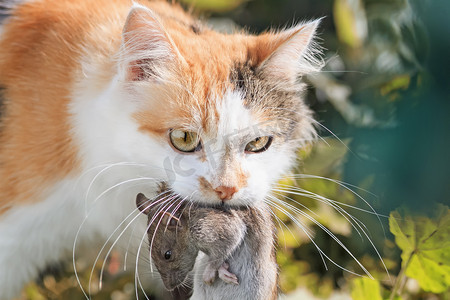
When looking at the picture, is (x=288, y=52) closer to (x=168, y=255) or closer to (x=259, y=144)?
(x=259, y=144)

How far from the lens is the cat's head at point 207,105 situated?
3.78 feet

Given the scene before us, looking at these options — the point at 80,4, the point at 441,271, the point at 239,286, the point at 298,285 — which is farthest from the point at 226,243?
the point at 80,4

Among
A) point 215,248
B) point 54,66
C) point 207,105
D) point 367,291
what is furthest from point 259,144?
point 54,66

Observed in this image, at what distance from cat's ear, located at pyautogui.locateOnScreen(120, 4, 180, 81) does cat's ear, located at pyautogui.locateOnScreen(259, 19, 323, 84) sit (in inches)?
8.6

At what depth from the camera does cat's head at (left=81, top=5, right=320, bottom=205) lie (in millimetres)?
1153

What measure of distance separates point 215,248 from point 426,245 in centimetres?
47

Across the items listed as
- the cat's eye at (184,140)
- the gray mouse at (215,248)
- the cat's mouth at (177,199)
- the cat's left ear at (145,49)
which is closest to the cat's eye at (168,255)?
the gray mouse at (215,248)

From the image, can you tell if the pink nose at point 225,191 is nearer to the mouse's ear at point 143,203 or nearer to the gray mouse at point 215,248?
the gray mouse at point 215,248

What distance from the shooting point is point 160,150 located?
120 centimetres

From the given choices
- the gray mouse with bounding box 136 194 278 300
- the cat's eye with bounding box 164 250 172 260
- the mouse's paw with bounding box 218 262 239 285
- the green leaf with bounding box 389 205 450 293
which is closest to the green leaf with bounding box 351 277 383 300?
the green leaf with bounding box 389 205 450 293

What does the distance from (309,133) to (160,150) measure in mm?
505

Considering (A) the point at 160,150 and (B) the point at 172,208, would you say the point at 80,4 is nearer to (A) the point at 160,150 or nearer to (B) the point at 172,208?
(A) the point at 160,150

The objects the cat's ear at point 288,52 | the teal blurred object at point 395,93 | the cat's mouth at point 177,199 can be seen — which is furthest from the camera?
the cat's ear at point 288,52

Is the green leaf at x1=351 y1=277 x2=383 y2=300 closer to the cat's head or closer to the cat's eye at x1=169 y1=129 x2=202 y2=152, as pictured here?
the cat's head
